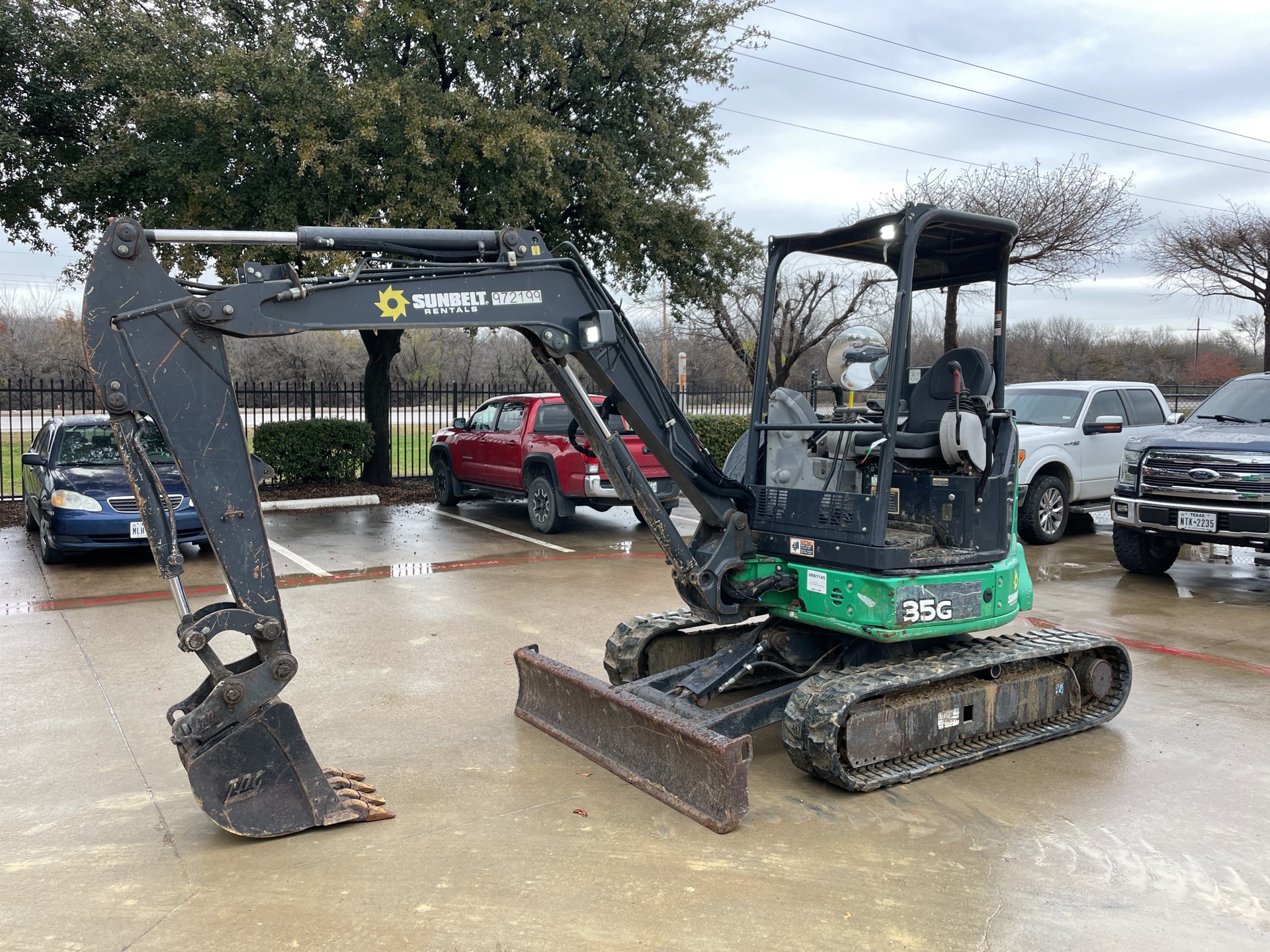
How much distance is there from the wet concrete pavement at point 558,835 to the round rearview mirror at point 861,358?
84.4 inches

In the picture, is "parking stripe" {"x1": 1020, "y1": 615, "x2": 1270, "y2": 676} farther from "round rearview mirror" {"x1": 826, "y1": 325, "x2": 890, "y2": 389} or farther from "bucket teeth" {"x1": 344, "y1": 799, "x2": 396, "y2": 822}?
"bucket teeth" {"x1": 344, "y1": 799, "x2": 396, "y2": 822}

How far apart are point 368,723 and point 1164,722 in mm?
4821

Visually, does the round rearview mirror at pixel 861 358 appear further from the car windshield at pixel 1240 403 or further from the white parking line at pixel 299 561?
the car windshield at pixel 1240 403

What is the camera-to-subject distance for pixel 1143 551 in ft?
34.1

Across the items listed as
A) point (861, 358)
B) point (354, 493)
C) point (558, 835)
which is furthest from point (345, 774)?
point (354, 493)

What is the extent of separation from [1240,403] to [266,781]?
411 inches

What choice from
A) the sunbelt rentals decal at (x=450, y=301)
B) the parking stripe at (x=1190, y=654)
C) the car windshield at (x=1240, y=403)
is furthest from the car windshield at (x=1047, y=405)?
the sunbelt rentals decal at (x=450, y=301)

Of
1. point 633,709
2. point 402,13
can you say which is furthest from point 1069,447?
point 402,13

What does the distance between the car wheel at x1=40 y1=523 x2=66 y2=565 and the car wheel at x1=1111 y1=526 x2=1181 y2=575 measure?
11.2 meters

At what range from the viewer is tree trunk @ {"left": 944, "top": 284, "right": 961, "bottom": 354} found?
6.89 m

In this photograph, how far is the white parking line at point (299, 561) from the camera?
10242 millimetres

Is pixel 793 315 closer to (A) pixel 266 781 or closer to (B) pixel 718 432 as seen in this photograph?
(B) pixel 718 432

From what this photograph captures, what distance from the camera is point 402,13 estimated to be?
Answer: 12867 millimetres

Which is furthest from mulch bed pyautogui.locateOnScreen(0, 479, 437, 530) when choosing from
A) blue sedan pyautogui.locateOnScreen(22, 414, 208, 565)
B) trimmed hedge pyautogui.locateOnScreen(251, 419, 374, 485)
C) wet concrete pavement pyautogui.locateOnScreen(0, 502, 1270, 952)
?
wet concrete pavement pyautogui.locateOnScreen(0, 502, 1270, 952)
